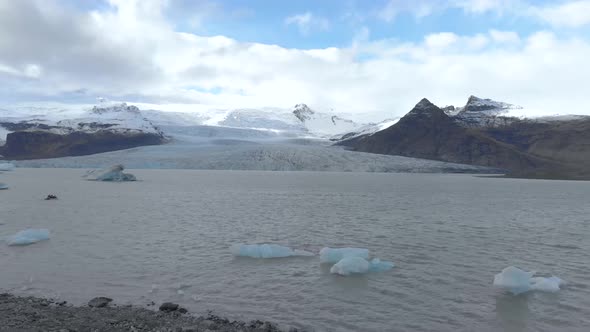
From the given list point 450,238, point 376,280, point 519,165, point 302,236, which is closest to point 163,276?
point 376,280

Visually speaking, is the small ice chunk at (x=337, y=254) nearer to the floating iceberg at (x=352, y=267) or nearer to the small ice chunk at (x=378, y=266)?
the small ice chunk at (x=378, y=266)

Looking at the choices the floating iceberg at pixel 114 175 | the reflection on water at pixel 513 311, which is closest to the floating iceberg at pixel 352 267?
the reflection on water at pixel 513 311

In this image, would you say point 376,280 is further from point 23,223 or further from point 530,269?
point 23,223

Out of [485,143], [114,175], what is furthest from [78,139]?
[485,143]

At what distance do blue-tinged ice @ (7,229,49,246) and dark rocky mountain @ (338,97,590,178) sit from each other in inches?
5057

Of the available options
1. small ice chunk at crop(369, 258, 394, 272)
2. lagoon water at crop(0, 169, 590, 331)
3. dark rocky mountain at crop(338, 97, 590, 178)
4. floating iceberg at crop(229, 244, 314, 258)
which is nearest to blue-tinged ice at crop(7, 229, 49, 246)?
lagoon water at crop(0, 169, 590, 331)

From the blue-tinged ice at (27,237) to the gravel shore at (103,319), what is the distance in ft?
24.9

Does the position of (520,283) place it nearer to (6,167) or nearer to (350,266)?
(350,266)

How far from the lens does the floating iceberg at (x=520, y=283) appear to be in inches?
480

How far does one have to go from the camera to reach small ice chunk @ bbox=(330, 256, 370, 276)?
1379cm

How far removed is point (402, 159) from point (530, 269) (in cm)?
9326

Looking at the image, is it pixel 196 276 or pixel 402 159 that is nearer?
pixel 196 276

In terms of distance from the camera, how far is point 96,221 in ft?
79.6

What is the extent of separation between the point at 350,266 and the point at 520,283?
13.9 feet
